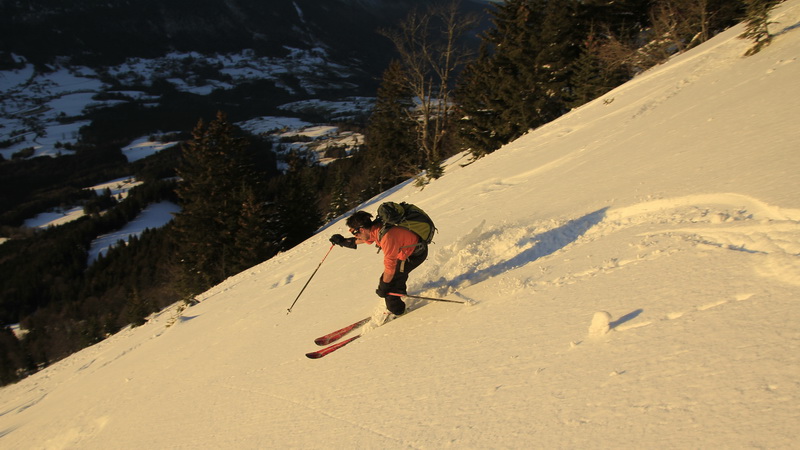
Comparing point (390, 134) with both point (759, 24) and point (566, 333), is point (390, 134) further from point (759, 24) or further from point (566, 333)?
point (566, 333)

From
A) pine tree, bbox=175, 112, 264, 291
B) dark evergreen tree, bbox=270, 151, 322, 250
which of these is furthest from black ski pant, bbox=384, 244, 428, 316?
dark evergreen tree, bbox=270, 151, 322, 250

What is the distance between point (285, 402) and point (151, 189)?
4516 inches

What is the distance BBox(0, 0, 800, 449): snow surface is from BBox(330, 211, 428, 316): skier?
334mm

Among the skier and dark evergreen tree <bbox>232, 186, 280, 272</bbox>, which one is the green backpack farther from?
dark evergreen tree <bbox>232, 186, 280, 272</bbox>

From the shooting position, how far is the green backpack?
438cm

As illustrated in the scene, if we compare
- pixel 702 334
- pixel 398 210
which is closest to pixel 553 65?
pixel 398 210

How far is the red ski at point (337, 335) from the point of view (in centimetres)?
464

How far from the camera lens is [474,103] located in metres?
24.5

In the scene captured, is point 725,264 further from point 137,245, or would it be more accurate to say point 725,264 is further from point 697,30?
point 137,245

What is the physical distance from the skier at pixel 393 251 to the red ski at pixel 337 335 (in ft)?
1.62

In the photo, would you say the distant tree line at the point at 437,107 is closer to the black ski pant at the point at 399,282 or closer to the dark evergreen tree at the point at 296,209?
the dark evergreen tree at the point at 296,209

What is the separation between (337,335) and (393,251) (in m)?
1.26

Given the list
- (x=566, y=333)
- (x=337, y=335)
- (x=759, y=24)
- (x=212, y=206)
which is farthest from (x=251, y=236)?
(x=566, y=333)

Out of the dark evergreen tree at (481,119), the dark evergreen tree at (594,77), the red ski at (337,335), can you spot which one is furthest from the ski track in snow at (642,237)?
the dark evergreen tree at (481,119)
